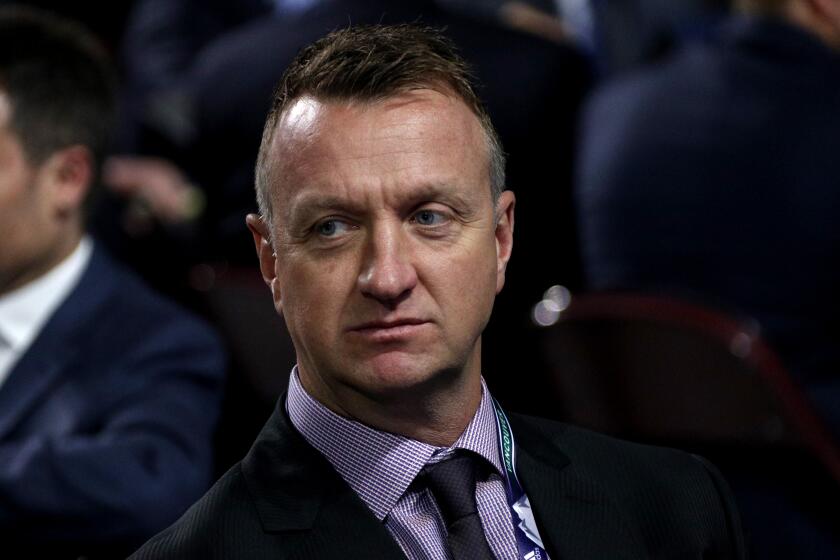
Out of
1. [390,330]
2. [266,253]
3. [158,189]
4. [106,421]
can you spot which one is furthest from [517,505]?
[158,189]

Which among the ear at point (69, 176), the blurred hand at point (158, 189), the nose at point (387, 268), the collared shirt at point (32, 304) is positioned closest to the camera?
the nose at point (387, 268)

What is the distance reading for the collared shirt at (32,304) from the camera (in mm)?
2471

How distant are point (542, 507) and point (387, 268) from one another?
298 mm

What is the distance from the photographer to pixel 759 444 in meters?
2.40

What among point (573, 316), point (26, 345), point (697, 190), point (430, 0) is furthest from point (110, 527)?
point (430, 0)

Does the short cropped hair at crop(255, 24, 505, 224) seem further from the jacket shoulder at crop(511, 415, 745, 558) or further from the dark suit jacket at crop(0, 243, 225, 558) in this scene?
the dark suit jacket at crop(0, 243, 225, 558)

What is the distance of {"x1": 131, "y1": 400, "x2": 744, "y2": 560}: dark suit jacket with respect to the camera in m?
1.24

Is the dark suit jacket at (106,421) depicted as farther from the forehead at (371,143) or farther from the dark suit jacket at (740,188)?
the forehead at (371,143)

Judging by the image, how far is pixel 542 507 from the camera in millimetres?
1327

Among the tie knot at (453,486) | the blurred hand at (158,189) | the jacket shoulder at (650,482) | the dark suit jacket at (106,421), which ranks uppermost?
the tie knot at (453,486)

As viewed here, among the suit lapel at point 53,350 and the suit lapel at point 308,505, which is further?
the suit lapel at point 53,350

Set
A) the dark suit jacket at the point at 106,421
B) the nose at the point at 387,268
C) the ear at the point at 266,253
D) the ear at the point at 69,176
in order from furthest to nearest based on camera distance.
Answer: the ear at the point at 69,176
the dark suit jacket at the point at 106,421
the ear at the point at 266,253
the nose at the point at 387,268

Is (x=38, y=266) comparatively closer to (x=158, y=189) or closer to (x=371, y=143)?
(x=158, y=189)

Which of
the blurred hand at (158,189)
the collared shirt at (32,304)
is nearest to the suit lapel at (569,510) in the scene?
the collared shirt at (32,304)
